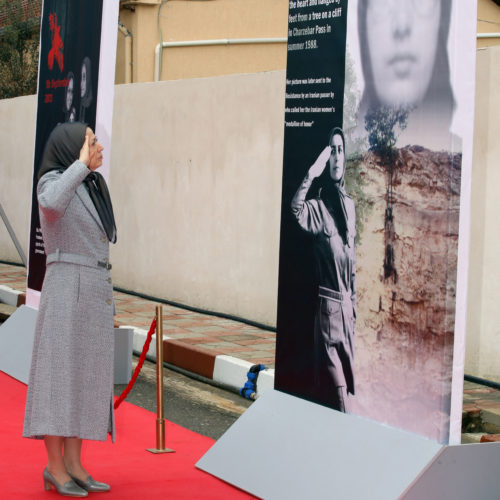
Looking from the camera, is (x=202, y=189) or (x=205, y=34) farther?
(x=205, y=34)

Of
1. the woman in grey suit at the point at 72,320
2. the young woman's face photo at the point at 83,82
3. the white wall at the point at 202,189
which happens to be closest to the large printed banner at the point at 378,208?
the woman in grey suit at the point at 72,320

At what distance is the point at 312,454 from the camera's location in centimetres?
509

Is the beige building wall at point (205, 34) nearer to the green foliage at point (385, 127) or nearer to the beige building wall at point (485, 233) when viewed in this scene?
the beige building wall at point (485, 233)

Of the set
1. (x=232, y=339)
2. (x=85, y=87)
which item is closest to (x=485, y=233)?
(x=232, y=339)

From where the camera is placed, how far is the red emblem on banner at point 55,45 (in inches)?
324

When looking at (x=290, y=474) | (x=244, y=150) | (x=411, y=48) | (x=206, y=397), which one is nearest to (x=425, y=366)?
(x=290, y=474)

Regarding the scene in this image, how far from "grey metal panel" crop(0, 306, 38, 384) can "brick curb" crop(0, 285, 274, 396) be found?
85cm

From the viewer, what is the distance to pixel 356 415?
4.99 m

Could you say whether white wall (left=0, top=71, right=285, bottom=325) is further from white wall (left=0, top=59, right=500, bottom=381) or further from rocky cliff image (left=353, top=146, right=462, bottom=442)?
rocky cliff image (left=353, top=146, right=462, bottom=442)

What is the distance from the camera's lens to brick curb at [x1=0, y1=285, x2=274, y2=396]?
8.18m

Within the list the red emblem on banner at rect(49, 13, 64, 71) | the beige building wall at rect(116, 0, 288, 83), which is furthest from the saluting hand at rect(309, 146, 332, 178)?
the beige building wall at rect(116, 0, 288, 83)

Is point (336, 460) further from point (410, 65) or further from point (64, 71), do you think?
point (64, 71)

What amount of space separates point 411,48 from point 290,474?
2179 mm

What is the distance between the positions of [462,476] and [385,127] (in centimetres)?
163
